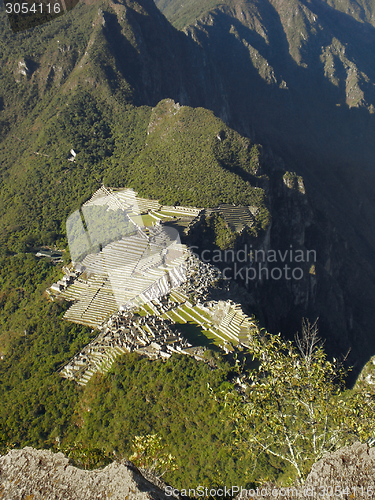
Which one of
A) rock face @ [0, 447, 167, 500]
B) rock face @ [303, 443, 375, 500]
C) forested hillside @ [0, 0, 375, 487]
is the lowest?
forested hillside @ [0, 0, 375, 487]

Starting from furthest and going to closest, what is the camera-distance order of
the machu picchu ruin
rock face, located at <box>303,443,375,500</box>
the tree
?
1. the machu picchu ruin
2. the tree
3. rock face, located at <box>303,443,375,500</box>

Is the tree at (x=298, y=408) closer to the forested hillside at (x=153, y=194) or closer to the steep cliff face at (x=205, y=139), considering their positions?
the forested hillside at (x=153, y=194)

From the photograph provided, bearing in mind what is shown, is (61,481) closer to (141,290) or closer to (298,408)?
(298,408)

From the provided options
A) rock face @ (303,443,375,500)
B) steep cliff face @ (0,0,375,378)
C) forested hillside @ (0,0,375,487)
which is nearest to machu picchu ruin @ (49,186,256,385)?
forested hillside @ (0,0,375,487)

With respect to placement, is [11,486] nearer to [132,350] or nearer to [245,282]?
[132,350]

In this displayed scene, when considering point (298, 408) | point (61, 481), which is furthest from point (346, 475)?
point (61, 481)

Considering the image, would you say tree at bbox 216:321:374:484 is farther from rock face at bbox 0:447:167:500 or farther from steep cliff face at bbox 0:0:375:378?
steep cliff face at bbox 0:0:375:378
